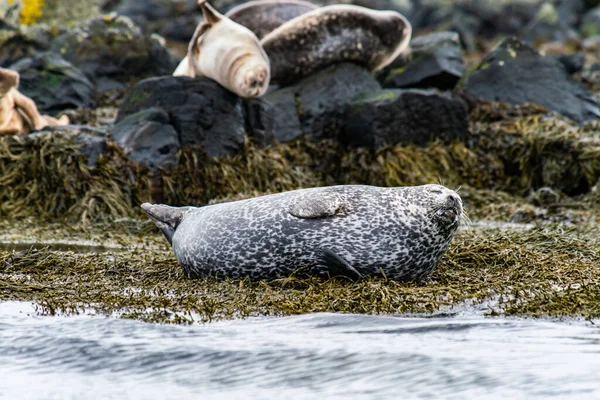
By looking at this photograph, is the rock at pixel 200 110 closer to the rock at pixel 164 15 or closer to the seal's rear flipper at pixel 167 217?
the seal's rear flipper at pixel 167 217

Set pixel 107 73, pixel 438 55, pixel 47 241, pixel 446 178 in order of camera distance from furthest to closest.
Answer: pixel 107 73 < pixel 438 55 < pixel 446 178 < pixel 47 241

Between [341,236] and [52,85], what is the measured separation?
790cm

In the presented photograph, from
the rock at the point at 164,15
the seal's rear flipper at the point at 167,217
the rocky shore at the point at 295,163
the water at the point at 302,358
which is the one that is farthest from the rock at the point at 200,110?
the rock at the point at 164,15

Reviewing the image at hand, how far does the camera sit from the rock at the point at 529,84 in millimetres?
12211

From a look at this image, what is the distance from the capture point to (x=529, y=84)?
40.7 ft

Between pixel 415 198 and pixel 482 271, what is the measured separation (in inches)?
30.0

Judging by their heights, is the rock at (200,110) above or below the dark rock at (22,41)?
above

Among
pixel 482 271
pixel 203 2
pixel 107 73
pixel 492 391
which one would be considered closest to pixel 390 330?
pixel 492 391

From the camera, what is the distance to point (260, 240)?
552 cm

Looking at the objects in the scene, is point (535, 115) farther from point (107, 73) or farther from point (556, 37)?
point (556, 37)

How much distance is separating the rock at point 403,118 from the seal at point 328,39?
0.80m

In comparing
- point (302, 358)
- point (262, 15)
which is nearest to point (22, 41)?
point (262, 15)

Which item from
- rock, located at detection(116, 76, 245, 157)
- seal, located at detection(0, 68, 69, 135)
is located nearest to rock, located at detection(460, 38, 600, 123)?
rock, located at detection(116, 76, 245, 157)

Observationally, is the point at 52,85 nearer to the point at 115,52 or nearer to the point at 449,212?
the point at 115,52
